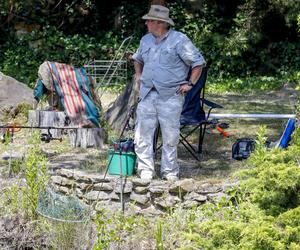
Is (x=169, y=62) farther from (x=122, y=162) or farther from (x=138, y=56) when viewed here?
(x=122, y=162)

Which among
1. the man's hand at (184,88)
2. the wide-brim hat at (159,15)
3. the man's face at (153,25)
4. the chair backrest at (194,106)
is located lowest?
the chair backrest at (194,106)

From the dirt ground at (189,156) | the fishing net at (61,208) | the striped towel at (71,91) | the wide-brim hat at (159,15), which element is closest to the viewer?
the fishing net at (61,208)

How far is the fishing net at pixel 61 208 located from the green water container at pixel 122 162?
80cm

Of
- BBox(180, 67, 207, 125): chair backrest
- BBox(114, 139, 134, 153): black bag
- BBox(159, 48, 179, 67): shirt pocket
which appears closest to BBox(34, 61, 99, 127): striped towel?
BBox(180, 67, 207, 125): chair backrest

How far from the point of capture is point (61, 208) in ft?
15.7

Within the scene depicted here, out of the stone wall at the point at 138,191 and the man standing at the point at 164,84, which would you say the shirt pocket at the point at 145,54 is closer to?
the man standing at the point at 164,84

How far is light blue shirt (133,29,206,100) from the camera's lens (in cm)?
564

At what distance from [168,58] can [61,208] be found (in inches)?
65.7

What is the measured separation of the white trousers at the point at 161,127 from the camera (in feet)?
18.7

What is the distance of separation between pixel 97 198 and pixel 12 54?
1073 centimetres

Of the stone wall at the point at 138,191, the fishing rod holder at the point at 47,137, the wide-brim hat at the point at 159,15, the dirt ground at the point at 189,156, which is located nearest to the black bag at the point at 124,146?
the dirt ground at the point at 189,156

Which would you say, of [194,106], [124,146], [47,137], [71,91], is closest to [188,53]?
[124,146]

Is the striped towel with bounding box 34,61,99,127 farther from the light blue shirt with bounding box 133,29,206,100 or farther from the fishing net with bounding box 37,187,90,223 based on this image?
the fishing net with bounding box 37,187,90,223

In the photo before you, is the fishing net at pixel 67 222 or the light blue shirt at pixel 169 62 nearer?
the fishing net at pixel 67 222
